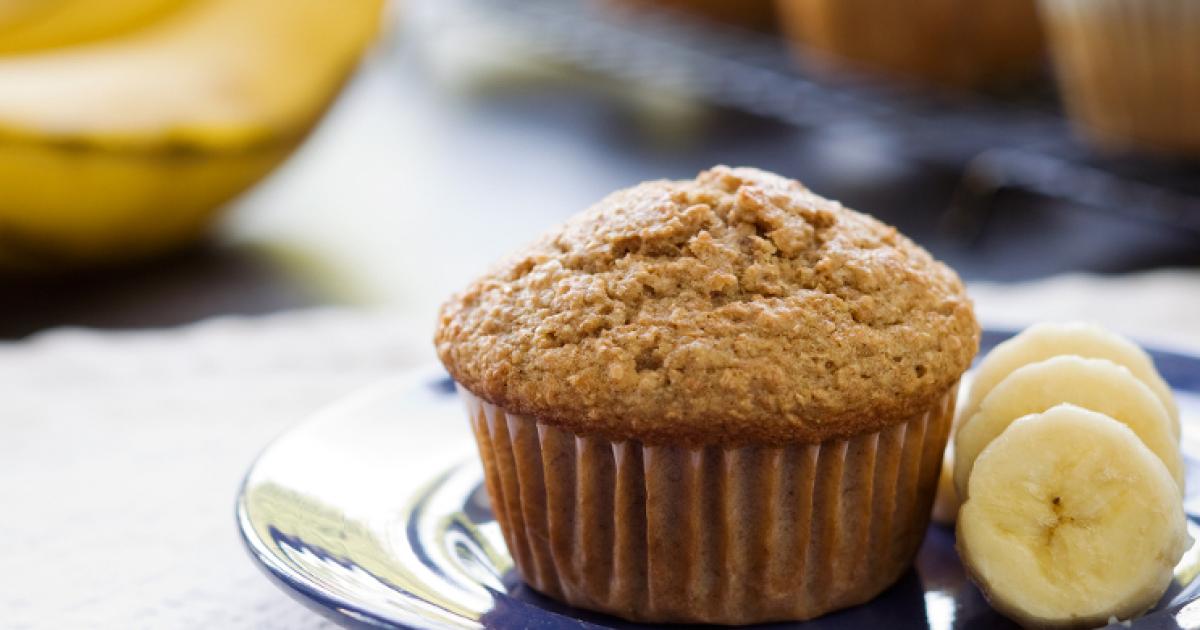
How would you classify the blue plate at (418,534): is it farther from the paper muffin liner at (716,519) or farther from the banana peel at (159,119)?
the banana peel at (159,119)

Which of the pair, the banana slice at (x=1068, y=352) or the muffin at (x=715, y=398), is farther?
the banana slice at (x=1068, y=352)

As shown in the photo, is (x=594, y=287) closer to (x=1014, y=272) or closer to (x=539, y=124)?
(x=1014, y=272)

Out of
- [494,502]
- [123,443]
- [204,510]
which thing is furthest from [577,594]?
[123,443]

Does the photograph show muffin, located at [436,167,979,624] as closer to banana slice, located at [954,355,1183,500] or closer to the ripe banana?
banana slice, located at [954,355,1183,500]

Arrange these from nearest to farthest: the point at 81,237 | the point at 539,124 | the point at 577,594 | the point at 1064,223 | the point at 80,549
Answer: the point at 577,594 → the point at 80,549 → the point at 81,237 → the point at 1064,223 → the point at 539,124

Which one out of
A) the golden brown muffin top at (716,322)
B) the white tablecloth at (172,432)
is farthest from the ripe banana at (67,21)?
the golden brown muffin top at (716,322)

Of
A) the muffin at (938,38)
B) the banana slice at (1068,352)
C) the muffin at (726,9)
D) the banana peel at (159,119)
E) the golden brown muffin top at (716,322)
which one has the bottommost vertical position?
the muffin at (726,9)

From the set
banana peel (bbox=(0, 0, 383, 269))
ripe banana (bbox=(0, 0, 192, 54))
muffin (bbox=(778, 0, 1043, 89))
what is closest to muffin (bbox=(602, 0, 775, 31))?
muffin (bbox=(778, 0, 1043, 89))
